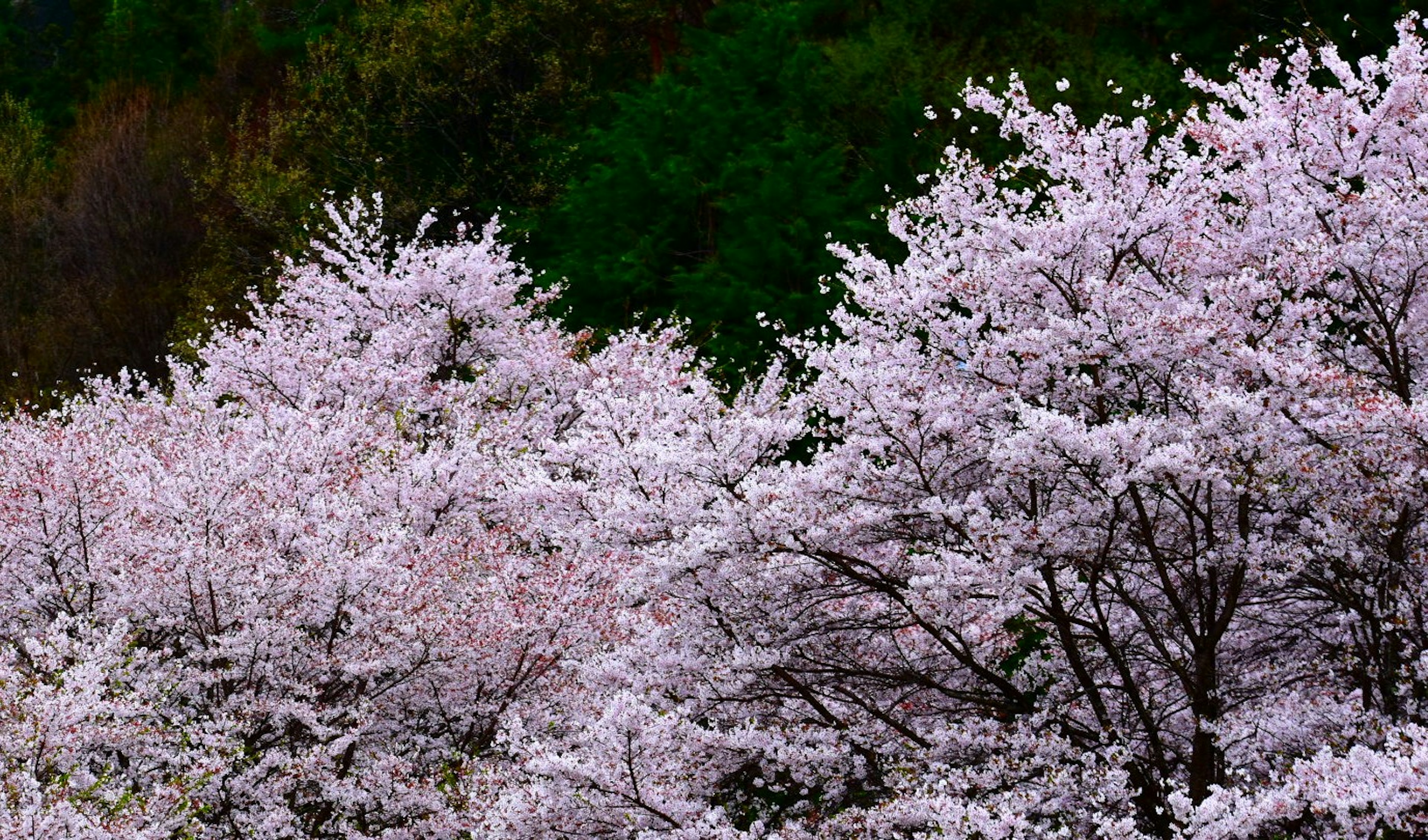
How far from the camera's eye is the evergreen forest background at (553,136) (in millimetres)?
22438

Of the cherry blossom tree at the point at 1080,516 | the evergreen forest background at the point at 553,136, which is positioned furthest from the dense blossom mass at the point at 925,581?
the evergreen forest background at the point at 553,136

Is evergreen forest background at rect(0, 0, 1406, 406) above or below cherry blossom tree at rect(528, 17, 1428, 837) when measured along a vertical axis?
above

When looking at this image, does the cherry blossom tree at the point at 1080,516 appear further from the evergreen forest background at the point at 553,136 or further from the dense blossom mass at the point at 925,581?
the evergreen forest background at the point at 553,136

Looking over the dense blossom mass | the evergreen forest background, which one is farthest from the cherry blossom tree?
the evergreen forest background

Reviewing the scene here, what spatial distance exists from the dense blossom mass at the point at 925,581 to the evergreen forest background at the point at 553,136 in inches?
216

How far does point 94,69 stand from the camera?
5234 centimetres

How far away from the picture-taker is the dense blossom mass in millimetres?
7977

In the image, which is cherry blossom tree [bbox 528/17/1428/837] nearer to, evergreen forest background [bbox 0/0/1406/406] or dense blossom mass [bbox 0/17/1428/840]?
dense blossom mass [bbox 0/17/1428/840]

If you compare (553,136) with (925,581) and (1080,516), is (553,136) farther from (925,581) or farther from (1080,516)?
(925,581)

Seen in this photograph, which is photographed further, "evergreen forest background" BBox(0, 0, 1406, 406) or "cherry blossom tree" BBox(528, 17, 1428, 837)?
"evergreen forest background" BBox(0, 0, 1406, 406)

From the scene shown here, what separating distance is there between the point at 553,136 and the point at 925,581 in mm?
24838

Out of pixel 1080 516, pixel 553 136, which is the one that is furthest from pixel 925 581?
pixel 553 136

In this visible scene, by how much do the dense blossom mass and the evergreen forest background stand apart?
5.48 metres

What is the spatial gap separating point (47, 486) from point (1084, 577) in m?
7.86
